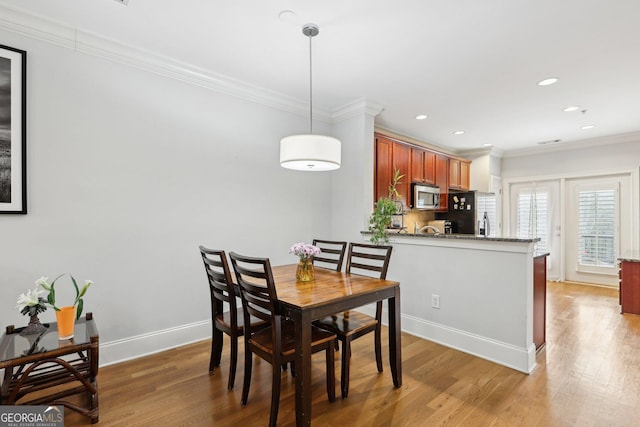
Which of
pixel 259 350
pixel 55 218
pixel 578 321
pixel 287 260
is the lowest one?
pixel 578 321

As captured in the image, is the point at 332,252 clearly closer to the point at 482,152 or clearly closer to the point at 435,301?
the point at 435,301

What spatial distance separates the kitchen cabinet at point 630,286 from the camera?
3.88 metres

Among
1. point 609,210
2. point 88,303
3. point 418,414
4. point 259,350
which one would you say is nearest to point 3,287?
point 88,303

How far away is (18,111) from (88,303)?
1.43 metres

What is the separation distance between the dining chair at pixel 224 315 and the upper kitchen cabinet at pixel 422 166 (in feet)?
11.1

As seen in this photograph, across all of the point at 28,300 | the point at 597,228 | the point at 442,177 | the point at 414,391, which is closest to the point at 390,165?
the point at 442,177

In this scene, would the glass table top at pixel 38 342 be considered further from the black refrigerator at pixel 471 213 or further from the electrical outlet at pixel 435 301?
the black refrigerator at pixel 471 213

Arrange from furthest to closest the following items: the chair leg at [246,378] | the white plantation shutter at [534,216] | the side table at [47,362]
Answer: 1. the white plantation shutter at [534,216]
2. the chair leg at [246,378]
3. the side table at [47,362]

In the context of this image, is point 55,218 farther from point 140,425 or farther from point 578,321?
point 578,321

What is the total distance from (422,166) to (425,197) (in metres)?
0.48

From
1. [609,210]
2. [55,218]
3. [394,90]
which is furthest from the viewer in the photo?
[609,210]

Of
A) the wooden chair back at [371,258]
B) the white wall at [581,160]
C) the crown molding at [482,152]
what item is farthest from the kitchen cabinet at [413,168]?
the wooden chair back at [371,258]

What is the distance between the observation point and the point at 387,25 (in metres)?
2.26

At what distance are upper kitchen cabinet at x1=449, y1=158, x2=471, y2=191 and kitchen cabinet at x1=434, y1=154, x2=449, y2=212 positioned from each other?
154 mm
